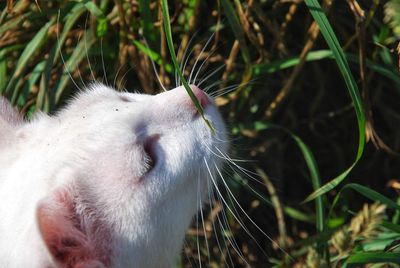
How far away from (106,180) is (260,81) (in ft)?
3.21

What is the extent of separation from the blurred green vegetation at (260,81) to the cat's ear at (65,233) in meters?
0.65

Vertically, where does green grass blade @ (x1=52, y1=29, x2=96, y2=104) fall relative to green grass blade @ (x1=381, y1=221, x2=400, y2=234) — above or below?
above

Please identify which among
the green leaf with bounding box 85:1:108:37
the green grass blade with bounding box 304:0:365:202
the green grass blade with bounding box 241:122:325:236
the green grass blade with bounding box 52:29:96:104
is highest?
the green grass blade with bounding box 304:0:365:202

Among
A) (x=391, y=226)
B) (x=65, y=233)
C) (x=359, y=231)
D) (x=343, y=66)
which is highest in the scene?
(x=343, y=66)

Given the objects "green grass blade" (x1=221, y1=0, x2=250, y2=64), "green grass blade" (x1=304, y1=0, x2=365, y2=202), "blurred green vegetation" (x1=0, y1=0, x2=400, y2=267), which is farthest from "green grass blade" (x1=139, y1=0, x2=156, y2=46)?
"green grass blade" (x1=304, y1=0, x2=365, y2=202)

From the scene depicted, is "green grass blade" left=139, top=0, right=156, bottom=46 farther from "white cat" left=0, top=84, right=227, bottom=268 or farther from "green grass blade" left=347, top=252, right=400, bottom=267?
"green grass blade" left=347, top=252, right=400, bottom=267

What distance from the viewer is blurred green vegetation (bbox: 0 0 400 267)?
213 centimetres

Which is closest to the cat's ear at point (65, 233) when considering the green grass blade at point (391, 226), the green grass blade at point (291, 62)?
the green grass blade at point (391, 226)

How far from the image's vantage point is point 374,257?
1760 mm

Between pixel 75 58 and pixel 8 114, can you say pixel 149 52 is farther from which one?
pixel 8 114

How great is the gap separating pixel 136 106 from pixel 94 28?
2.09ft

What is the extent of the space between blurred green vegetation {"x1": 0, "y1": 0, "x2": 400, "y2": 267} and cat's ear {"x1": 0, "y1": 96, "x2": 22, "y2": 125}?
33cm

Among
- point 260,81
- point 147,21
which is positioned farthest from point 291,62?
point 147,21

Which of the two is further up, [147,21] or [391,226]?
[147,21]
